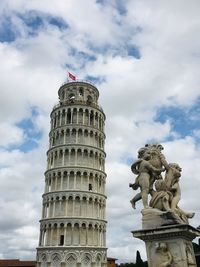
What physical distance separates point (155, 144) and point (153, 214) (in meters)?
1.81

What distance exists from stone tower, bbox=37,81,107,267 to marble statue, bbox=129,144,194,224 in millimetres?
44479

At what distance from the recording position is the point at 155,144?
7.88 m

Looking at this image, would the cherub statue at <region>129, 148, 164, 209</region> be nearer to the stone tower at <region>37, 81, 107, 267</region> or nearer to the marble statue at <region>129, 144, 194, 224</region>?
the marble statue at <region>129, 144, 194, 224</region>

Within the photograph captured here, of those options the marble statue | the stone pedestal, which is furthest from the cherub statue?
the stone pedestal

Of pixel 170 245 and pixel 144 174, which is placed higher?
pixel 144 174

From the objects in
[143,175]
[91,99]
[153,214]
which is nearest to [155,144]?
[143,175]

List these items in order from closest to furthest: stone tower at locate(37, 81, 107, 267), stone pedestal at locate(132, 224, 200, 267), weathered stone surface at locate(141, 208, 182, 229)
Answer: stone pedestal at locate(132, 224, 200, 267) → weathered stone surface at locate(141, 208, 182, 229) → stone tower at locate(37, 81, 107, 267)

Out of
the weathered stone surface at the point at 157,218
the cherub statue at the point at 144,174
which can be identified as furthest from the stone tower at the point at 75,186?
the weathered stone surface at the point at 157,218

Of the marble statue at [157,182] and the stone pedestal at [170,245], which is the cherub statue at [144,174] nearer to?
the marble statue at [157,182]

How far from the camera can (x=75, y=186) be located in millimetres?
53000

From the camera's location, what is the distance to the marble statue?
705 cm

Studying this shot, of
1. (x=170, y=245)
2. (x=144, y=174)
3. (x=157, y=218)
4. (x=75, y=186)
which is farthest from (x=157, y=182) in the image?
(x=75, y=186)

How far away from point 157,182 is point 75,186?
46.6 meters

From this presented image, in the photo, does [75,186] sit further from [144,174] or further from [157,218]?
[157,218]
